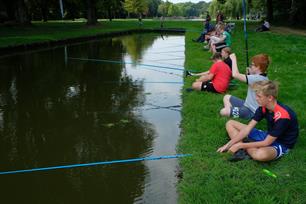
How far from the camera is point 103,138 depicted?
656 centimetres

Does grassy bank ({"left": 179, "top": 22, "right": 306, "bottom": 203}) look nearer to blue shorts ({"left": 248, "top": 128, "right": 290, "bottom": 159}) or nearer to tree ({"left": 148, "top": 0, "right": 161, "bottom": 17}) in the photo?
blue shorts ({"left": 248, "top": 128, "right": 290, "bottom": 159})

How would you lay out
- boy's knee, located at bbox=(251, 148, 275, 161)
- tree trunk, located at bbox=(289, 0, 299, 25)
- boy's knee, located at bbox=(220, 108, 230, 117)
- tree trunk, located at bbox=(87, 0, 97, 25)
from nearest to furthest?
boy's knee, located at bbox=(251, 148, 275, 161), boy's knee, located at bbox=(220, 108, 230, 117), tree trunk, located at bbox=(289, 0, 299, 25), tree trunk, located at bbox=(87, 0, 97, 25)

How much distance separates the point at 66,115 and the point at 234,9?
9281 cm

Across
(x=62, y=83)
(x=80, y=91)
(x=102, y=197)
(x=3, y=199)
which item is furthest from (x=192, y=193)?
(x=62, y=83)

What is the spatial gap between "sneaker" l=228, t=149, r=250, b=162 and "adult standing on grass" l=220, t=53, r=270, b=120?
54.1 inches

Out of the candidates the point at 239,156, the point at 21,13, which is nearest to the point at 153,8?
the point at 21,13

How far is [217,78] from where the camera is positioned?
858 cm

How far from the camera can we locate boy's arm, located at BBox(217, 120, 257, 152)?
5036mm

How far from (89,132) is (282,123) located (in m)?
3.45

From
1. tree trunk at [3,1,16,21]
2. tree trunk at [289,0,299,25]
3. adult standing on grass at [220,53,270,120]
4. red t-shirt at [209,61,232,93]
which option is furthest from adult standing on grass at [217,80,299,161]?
tree trunk at [3,1,16,21]

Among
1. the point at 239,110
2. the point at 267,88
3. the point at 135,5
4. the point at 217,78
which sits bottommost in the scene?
the point at 135,5

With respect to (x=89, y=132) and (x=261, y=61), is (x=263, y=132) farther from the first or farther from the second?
(x=89, y=132)

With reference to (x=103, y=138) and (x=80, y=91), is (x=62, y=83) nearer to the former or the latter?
(x=80, y=91)

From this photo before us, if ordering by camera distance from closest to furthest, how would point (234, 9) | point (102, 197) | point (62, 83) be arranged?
1. point (102, 197)
2. point (62, 83)
3. point (234, 9)
